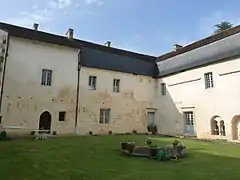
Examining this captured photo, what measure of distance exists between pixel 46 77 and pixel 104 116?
5946mm

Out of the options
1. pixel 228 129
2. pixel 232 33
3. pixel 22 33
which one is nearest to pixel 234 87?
pixel 228 129

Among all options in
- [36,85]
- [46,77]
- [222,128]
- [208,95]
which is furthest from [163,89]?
[36,85]

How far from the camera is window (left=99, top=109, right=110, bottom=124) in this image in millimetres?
21156

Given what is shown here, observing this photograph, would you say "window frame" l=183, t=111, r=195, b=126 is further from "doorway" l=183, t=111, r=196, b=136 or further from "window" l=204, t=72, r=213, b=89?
"window" l=204, t=72, r=213, b=89

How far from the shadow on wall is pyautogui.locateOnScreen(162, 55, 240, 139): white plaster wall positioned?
616mm

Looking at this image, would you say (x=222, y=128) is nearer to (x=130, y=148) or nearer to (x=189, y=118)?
(x=189, y=118)

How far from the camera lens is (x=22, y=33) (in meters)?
18.6

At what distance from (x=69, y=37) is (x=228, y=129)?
1552 cm

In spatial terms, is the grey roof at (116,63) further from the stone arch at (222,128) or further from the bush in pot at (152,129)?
the stone arch at (222,128)

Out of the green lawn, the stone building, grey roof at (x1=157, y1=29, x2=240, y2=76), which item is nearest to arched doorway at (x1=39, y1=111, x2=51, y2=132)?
the stone building

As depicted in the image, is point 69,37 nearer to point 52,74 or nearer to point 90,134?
point 52,74

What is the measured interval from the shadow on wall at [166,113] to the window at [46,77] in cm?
1049

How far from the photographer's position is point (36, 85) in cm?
1847

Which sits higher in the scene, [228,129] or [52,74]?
[52,74]
